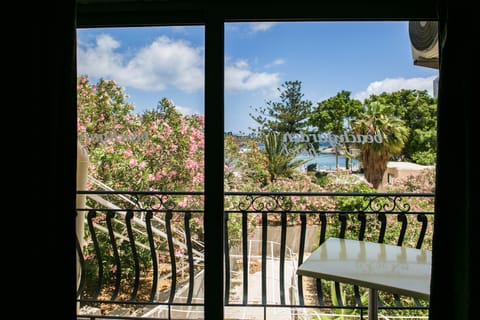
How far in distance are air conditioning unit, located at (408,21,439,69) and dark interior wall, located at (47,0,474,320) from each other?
311 mm

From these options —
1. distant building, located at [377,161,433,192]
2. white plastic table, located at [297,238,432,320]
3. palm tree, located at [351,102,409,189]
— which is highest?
palm tree, located at [351,102,409,189]

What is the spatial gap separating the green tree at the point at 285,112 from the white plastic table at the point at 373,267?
692mm

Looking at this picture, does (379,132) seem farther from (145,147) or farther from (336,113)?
(145,147)

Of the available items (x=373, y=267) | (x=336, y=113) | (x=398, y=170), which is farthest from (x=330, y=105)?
(x=373, y=267)

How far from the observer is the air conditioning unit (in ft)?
5.52

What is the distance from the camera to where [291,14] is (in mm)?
1658

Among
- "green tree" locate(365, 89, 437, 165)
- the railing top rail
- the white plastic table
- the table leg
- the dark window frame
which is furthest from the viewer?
the railing top rail

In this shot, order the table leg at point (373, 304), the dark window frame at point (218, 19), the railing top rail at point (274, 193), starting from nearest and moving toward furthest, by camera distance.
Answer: the table leg at point (373, 304), the dark window frame at point (218, 19), the railing top rail at point (274, 193)

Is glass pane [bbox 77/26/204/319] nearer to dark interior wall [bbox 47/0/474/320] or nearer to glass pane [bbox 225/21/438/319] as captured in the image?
glass pane [bbox 225/21/438/319]

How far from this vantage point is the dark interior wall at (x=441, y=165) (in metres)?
1.31

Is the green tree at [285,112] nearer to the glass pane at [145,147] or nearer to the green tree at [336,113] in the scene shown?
the green tree at [336,113]

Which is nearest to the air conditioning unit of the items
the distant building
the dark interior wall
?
the dark interior wall

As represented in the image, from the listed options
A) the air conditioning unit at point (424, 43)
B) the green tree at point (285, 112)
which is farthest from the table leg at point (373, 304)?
the air conditioning unit at point (424, 43)
